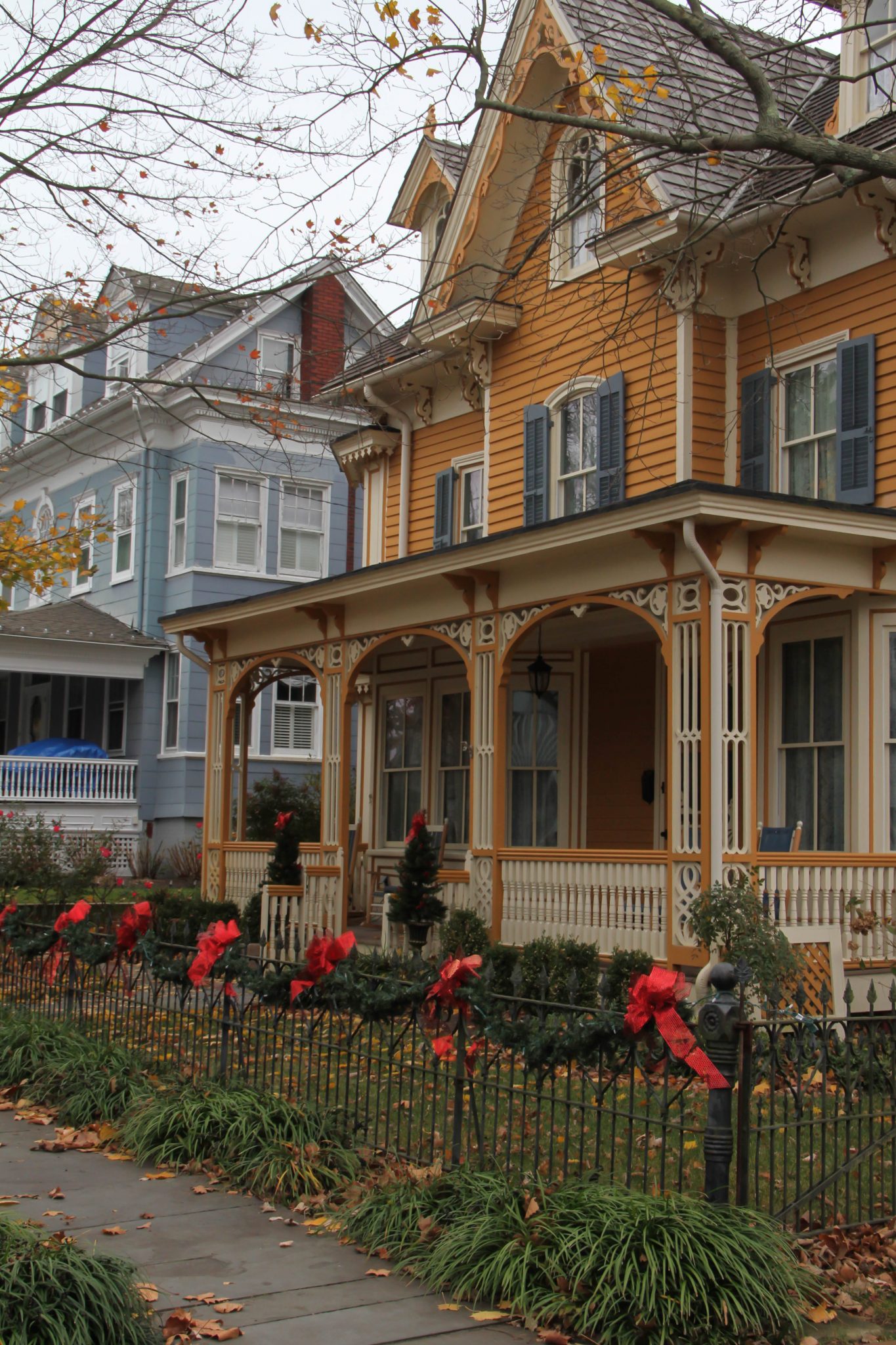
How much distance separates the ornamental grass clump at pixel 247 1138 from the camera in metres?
6.83

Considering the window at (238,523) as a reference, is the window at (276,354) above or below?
above

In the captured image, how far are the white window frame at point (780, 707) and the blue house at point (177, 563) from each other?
46.7 feet

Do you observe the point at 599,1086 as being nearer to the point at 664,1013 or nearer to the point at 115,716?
the point at 664,1013

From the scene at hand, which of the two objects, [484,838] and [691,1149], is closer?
[691,1149]

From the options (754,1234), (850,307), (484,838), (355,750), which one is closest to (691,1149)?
(754,1234)

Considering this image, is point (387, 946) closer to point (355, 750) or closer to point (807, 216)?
point (807, 216)

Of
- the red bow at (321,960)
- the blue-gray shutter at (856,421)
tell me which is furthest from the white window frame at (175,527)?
the red bow at (321,960)

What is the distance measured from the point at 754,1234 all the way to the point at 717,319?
10.9 m

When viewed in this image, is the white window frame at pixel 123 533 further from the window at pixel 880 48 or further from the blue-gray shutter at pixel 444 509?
the window at pixel 880 48

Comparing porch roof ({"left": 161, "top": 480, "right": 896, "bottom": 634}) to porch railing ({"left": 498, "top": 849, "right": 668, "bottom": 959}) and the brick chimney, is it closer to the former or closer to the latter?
porch railing ({"left": 498, "top": 849, "right": 668, "bottom": 959})

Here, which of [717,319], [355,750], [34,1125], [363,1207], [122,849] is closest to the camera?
[363,1207]

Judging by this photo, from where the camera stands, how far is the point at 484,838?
13.4 m

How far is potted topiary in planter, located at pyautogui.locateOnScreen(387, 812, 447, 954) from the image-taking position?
535 inches

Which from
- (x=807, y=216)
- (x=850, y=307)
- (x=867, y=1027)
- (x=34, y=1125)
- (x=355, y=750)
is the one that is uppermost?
(x=807, y=216)
